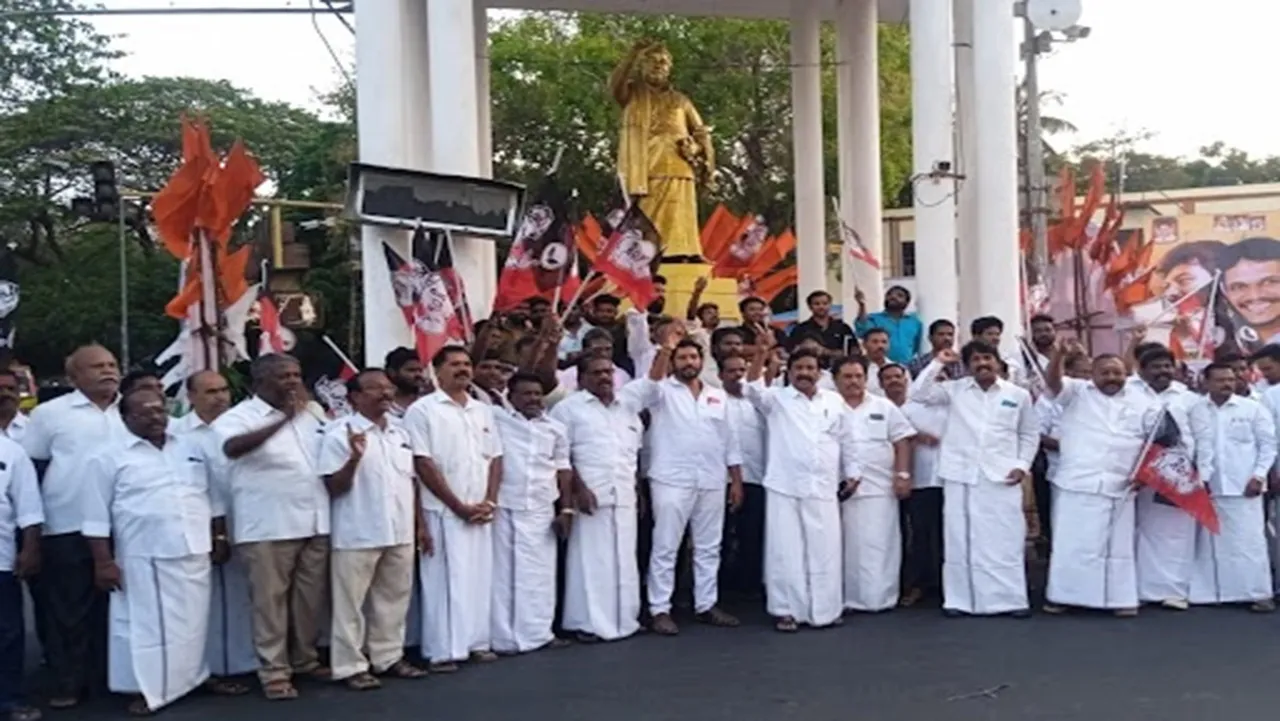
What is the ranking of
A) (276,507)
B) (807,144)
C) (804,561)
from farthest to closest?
(807,144), (804,561), (276,507)

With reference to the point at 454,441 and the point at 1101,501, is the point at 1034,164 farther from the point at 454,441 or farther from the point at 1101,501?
the point at 454,441

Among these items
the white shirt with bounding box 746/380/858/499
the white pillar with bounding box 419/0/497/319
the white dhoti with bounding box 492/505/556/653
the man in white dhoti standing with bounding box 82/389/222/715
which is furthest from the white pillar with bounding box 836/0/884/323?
the man in white dhoti standing with bounding box 82/389/222/715

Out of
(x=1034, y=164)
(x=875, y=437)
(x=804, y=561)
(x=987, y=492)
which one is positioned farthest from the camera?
(x=1034, y=164)

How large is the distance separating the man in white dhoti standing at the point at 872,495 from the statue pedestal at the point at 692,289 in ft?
14.9

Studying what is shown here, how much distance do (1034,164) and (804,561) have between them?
10063mm

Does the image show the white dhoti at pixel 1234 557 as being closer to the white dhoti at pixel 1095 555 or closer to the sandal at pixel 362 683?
the white dhoti at pixel 1095 555

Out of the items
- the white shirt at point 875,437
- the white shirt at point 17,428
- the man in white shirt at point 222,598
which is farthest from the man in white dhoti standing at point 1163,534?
the white shirt at point 17,428

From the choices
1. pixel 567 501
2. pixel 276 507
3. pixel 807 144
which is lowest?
pixel 567 501

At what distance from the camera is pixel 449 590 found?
7.10 metres

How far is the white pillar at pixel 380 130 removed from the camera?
10.9m

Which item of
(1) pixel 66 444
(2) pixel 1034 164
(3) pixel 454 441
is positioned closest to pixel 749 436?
(3) pixel 454 441

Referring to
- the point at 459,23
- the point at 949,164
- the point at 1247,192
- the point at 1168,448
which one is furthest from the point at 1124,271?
the point at 1247,192

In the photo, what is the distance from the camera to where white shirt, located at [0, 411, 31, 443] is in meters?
6.80

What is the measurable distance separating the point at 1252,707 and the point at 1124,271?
22.2ft
